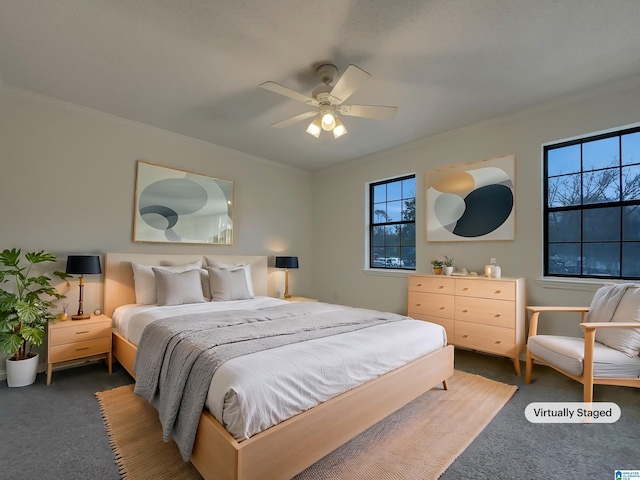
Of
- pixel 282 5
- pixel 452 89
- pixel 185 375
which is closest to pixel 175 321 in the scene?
pixel 185 375

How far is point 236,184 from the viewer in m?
4.59

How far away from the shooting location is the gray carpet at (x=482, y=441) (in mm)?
1687

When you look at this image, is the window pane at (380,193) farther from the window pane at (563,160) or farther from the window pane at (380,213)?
the window pane at (563,160)

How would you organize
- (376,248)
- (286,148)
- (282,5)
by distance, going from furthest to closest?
(376,248)
(286,148)
(282,5)

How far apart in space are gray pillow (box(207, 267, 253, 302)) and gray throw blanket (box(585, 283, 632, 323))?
344 centimetres

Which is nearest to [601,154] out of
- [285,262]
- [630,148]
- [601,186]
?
[630,148]

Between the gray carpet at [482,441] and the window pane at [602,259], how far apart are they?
1031 mm

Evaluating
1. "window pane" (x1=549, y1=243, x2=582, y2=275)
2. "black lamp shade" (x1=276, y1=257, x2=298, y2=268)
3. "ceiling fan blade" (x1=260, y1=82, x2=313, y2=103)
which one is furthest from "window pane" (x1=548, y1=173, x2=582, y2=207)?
"black lamp shade" (x1=276, y1=257, x2=298, y2=268)

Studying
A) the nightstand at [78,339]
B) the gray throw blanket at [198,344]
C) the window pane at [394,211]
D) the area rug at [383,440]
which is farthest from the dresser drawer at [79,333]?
the window pane at [394,211]

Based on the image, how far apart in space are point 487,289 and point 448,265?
65 centimetres

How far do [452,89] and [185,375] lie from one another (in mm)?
3130

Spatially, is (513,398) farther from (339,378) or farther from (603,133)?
(603,133)

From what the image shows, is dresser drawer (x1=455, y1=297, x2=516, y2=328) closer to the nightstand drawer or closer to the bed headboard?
the bed headboard

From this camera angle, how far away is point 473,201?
12.2 ft
